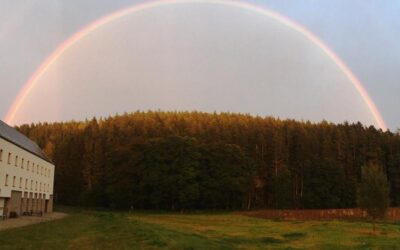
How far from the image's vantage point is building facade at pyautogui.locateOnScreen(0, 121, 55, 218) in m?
52.6

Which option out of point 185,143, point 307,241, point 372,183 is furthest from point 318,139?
point 307,241

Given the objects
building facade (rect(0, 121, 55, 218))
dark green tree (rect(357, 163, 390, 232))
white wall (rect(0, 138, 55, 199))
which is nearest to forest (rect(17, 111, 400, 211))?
white wall (rect(0, 138, 55, 199))

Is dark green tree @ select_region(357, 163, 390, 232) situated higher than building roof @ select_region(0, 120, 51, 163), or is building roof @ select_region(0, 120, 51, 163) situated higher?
building roof @ select_region(0, 120, 51, 163)

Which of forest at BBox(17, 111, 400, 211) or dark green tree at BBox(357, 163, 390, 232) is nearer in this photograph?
dark green tree at BBox(357, 163, 390, 232)

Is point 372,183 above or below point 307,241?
above

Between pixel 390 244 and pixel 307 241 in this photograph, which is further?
pixel 307 241

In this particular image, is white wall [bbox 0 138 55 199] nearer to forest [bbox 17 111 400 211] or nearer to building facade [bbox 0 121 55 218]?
building facade [bbox 0 121 55 218]

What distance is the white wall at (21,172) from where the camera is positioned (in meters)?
51.8

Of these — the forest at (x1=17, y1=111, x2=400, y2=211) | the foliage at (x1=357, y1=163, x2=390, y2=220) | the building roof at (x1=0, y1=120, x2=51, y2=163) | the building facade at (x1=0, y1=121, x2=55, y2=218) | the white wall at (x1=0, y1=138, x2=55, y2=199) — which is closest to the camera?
the foliage at (x1=357, y1=163, x2=390, y2=220)

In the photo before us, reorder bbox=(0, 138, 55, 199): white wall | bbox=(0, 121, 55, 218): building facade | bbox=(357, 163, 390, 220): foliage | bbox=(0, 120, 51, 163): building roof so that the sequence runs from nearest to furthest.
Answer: bbox=(357, 163, 390, 220): foliage, bbox=(0, 138, 55, 199): white wall, bbox=(0, 121, 55, 218): building facade, bbox=(0, 120, 51, 163): building roof

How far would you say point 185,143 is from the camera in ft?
314

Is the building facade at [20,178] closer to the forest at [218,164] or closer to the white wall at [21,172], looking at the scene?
the white wall at [21,172]

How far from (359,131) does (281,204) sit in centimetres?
3849

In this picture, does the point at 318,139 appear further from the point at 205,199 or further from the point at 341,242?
the point at 341,242
